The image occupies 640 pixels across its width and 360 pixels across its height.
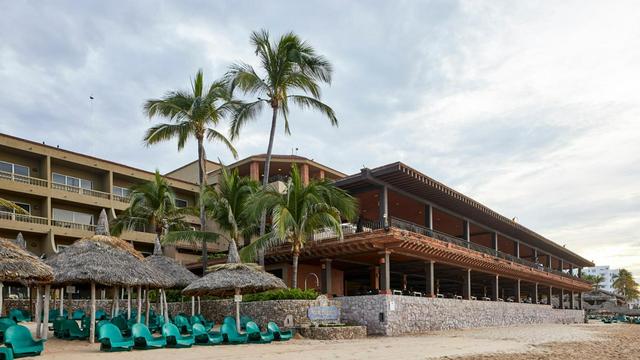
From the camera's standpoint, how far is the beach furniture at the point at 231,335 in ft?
57.0

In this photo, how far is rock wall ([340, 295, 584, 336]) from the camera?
75.6 ft

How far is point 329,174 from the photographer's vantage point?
39.9 metres

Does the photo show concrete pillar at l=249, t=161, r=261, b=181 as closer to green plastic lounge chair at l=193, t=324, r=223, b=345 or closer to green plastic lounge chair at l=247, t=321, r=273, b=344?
green plastic lounge chair at l=247, t=321, r=273, b=344

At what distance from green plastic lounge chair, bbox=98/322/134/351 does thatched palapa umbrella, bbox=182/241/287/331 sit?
5.08m

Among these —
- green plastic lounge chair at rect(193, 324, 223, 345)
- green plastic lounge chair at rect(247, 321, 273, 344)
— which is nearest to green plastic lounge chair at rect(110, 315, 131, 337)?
green plastic lounge chair at rect(193, 324, 223, 345)

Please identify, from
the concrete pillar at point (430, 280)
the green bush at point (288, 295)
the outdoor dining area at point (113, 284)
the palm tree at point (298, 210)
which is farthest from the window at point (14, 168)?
the concrete pillar at point (430, 280)

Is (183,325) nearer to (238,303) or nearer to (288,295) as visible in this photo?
(238,303)

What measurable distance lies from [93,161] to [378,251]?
71.8ft

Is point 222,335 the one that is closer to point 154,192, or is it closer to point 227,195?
point 227,195

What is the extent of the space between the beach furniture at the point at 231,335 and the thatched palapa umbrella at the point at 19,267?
528cm

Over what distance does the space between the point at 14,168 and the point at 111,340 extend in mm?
23747

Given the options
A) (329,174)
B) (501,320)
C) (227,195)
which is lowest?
(501,320)

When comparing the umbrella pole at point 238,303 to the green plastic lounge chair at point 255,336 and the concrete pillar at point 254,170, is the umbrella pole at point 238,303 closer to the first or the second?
the green plastic lounge chair at point 255,336

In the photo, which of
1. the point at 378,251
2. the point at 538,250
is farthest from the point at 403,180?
the point at 538,250
